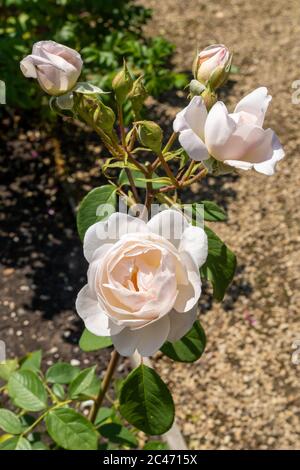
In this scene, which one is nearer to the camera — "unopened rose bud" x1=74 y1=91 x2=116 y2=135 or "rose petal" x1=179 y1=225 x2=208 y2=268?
"rose petal" x1=179 y1=225 x2=208 y2=268

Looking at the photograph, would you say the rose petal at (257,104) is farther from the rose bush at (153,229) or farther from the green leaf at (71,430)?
the green leaf at (71,430)

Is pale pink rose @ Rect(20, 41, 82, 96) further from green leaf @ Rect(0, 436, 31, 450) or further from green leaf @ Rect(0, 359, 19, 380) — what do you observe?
green leaf @ Rect(0, 359, 19, 380)

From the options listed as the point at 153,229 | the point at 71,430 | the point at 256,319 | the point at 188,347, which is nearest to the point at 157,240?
the point at 153,229

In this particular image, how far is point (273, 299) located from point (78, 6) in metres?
1.57

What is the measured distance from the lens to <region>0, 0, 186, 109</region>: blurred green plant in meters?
2.52

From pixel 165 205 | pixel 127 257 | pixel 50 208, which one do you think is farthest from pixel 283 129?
pixel 127 257

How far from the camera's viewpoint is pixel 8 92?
2492mm

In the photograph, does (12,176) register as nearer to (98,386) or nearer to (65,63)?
(98,386)

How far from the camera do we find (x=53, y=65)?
86 centimetres

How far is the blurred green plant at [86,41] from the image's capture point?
252 cm

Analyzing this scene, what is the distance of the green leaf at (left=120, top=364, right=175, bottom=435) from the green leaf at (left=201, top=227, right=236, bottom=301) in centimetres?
19

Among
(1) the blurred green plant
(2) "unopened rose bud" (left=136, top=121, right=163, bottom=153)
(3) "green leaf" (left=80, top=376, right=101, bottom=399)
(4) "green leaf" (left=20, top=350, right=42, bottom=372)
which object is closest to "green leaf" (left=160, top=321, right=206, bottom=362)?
(2) "unopened rose bud" (left=136, top=121, right=163, bottom=153)

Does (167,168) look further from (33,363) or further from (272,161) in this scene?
(33,363)

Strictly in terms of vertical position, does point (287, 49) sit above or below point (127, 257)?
below
